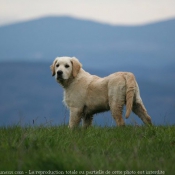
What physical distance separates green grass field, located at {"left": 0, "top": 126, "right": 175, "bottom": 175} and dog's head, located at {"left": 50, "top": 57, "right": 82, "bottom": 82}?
67.0 inches

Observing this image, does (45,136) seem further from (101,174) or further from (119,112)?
(119,112)

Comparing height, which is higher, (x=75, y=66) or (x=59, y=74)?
(x=75, y=66)

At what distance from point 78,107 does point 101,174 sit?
221 inches

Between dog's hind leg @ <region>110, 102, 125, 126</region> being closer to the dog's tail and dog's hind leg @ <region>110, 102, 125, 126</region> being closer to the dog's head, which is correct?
the dog's tail

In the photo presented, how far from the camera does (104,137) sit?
781cm

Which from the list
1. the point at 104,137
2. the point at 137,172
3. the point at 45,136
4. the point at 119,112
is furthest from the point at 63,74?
the point at 137,172

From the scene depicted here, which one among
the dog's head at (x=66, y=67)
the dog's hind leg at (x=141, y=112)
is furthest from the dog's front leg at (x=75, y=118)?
the dog's hind leg at (x=141, y=112)

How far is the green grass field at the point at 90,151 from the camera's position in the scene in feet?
15.8

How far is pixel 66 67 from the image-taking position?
33.7ft

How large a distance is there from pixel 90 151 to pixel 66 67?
378cm

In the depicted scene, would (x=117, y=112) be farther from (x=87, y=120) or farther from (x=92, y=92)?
(x=87, y=120)

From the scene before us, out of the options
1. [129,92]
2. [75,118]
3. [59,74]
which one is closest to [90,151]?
[129,92]

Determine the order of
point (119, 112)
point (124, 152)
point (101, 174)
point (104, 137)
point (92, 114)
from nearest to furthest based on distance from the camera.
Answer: point (101, 174)
point (124, 152)
point (104, 137)
point (119, 112)
point (92, 114)

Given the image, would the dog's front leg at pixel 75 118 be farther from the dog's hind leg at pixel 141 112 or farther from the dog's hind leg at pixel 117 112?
the dog's hind leg at pixel 141 112
